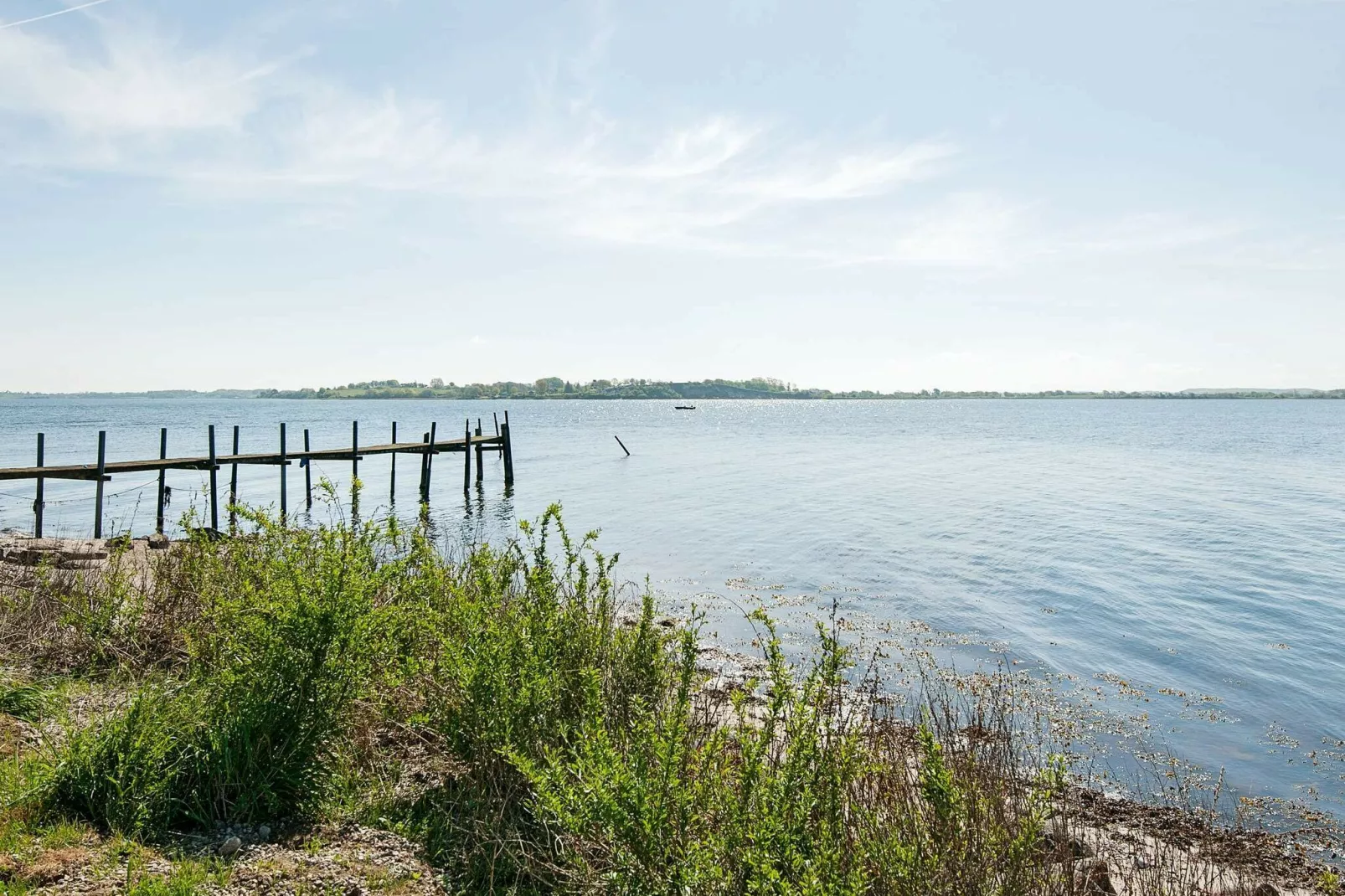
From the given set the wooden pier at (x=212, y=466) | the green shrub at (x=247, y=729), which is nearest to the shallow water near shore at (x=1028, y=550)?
A: the wooden pier at (x=212, y=466)

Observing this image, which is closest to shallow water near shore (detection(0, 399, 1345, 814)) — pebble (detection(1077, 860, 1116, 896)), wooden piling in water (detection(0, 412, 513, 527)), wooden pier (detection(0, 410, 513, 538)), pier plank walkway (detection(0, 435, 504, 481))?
wooden piling in water (detection(0, 412, 513, 527))

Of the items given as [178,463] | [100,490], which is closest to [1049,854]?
[100,490]

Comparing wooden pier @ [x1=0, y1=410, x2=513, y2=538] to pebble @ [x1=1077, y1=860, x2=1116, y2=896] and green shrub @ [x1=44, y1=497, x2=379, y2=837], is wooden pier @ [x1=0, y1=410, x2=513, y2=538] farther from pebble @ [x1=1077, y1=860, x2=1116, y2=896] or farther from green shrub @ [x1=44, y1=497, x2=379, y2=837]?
pebble @ [x1=1077, y1=860, x2=1116, y2=896]

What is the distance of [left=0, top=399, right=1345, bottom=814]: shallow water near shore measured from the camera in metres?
10.8

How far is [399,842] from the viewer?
188 inches

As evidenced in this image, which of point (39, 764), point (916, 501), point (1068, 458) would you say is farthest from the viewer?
point (1068, 458)

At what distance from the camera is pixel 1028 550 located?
2002 cm

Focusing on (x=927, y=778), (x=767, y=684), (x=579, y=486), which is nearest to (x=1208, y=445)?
(x=579, y=486)

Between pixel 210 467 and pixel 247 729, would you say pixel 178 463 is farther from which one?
pixel 247 729

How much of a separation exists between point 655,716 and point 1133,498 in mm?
30990

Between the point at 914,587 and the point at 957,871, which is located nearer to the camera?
the point at 957,871

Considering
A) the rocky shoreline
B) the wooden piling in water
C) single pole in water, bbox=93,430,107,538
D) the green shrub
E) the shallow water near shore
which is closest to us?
the rocky shoreline

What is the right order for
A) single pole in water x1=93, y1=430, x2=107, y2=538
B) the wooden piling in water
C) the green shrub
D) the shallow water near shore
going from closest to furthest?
the green shrub < the shallow water near shore < the wooden piling in water < single pole in water x1=93, y1=430, x2=107, y2=538

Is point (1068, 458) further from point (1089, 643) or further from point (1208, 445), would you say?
point (1089, 643)
